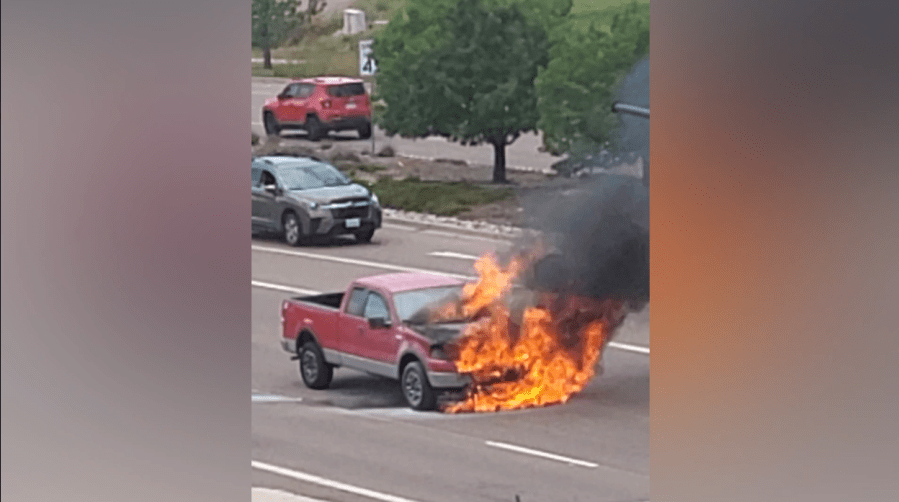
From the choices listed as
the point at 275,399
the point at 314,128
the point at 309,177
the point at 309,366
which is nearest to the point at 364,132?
the point at 314,128

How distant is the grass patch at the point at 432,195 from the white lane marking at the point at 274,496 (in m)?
6.13

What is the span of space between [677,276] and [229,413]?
1.07 metres

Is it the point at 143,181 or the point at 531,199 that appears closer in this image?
the point at 143,181

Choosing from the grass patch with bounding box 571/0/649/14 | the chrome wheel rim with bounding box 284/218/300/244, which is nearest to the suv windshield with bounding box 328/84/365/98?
the chrome wheel rim with bounding box 284/218/300/244

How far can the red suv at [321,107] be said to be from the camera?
15531 millimetres

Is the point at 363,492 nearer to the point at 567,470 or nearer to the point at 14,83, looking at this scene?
the point at 567,470

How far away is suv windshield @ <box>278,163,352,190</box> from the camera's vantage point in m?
14.6

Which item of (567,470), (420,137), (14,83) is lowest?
(567,470)

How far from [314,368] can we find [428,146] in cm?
424

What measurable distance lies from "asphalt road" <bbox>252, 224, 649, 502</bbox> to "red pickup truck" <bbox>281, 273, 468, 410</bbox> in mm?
264

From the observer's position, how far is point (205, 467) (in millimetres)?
2562

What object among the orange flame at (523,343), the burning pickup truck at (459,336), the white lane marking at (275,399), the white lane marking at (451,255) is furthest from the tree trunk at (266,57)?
the white lane marking at (275,399)

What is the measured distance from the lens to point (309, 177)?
1476 cm

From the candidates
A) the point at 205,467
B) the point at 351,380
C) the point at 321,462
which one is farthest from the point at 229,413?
the point at 351,380
